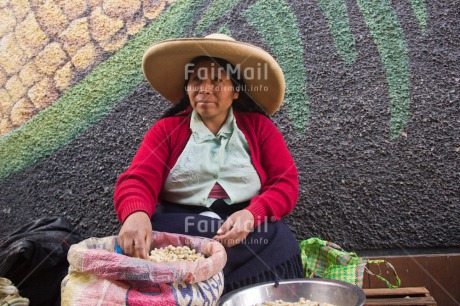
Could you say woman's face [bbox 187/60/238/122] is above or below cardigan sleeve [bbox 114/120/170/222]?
above

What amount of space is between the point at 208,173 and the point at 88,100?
1.11 m

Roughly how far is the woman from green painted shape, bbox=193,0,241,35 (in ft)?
1.98

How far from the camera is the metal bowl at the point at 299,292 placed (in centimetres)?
175

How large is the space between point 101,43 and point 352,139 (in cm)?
152

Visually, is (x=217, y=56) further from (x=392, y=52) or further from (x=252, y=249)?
(x=392, y=52)

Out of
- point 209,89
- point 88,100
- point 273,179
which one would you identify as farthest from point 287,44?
point 88,100

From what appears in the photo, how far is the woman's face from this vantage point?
2193 mm

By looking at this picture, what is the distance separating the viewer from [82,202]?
2.84 m

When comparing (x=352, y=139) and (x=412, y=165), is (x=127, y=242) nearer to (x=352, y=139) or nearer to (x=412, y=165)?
(x=352, y=139)

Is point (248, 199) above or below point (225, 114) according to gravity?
below

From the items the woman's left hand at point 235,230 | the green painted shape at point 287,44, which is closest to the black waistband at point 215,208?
the woman's left hand at point 235,230

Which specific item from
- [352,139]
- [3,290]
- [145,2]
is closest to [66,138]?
[145,2]

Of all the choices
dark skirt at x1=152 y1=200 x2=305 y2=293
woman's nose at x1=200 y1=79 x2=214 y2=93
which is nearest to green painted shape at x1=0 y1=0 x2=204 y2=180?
woman's nose at x1=200 y1=79 x2=214 y2=93

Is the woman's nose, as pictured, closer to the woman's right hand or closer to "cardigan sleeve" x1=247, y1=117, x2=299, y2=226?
"cardigan sleeve" x1=247, y1=117, x2=299, y2=226
